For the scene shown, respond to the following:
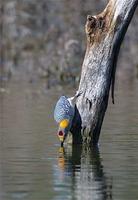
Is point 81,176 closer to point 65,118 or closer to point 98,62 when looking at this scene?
point 65,118

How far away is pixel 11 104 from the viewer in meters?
18.3

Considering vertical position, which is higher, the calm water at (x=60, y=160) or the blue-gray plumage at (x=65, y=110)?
the blue-gray plumage at (x=65, y=110)

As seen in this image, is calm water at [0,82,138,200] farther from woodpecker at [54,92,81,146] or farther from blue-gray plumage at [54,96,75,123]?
blue-gray plumage at [54,96,75,123]

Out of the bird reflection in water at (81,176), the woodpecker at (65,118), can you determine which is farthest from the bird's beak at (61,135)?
the bird reflection in water at (81,176)

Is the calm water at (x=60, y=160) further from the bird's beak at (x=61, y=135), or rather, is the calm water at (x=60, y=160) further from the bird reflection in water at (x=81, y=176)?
the bird's beak at (x=61, y=135)

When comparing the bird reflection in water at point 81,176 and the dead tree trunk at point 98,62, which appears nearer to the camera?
the bird reflection in water at point 81,176

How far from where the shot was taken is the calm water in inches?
370

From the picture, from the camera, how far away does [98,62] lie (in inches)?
491

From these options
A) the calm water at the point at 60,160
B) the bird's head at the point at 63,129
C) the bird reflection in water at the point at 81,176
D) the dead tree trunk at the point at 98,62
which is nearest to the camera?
the bird reflection in water at the point at 81,176

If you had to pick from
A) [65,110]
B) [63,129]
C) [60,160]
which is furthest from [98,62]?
[60,160]

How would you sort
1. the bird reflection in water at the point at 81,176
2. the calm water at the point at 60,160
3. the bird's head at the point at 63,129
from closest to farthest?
the bird reflection in water at the point at 81,176 < the calm water at the point at 60,160 < the bird's head at the point at 63,129

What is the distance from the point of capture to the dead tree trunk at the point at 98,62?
1234 cm

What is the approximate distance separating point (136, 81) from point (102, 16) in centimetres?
1113

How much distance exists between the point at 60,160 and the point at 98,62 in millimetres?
1535
